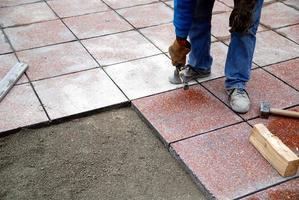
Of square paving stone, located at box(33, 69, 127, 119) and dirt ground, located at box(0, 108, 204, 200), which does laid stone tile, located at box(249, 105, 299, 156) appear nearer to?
dirt ground, located at box(0, 108, 204, 200)

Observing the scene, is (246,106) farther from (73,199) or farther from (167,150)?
(73,199)

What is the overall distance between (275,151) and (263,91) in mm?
910

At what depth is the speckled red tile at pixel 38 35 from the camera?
4.10 meters

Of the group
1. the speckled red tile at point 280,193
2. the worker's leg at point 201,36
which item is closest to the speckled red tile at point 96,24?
the worker's leg at point 201,36

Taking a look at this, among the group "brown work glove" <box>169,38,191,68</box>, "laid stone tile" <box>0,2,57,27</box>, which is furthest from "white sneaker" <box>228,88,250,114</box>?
"laid stone tile" <box>0,2,57,27</box>

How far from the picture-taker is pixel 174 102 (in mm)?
3188

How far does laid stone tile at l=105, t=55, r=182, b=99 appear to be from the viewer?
11.0 feet

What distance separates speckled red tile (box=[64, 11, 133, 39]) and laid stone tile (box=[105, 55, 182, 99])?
2.38 ft

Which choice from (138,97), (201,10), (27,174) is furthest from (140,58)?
(27,174)

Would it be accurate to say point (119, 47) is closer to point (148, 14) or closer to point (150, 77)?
point (150, 77)

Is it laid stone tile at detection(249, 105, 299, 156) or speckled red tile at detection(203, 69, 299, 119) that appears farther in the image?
speckled red tile at detection(203, 69, 299, 119)

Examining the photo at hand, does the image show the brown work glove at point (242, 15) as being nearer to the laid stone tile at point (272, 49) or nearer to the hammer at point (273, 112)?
the hammer at point (273, 112)

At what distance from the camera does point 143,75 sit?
357 cm

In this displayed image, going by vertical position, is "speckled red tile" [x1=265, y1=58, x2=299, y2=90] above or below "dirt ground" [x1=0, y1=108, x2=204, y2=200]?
above
